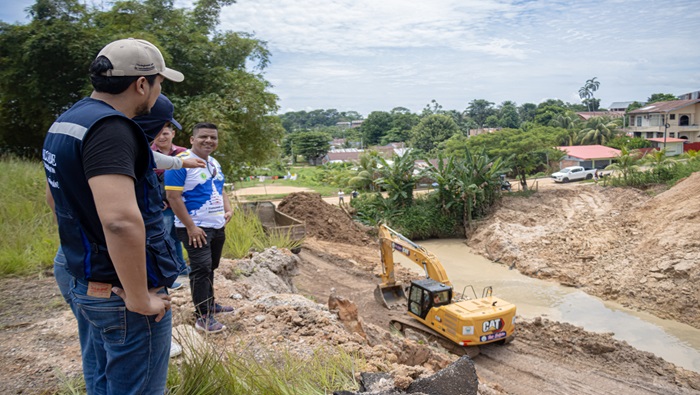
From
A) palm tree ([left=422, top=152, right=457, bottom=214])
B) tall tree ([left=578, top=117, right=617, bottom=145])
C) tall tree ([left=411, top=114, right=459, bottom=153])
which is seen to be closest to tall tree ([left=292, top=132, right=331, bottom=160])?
tall tree ([left=411, top=114, right=459, bottom=153])

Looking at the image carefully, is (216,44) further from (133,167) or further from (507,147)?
(507,147)

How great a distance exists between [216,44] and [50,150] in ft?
38.1

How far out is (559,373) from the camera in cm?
679

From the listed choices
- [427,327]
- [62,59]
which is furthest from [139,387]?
[62,59]

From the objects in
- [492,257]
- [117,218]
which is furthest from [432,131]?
[117,218]

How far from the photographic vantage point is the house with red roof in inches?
1206

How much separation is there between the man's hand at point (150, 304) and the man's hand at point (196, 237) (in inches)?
72.1

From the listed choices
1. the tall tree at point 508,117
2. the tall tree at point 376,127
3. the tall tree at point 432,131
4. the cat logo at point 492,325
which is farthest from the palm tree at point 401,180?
the tall tree at point 508,117

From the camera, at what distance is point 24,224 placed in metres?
5.86

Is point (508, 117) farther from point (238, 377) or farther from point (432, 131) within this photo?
point (238, 377)

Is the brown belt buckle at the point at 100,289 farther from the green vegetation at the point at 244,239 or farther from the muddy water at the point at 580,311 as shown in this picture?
the muddy water at the point at 580,311

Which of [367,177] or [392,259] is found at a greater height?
[367,177]

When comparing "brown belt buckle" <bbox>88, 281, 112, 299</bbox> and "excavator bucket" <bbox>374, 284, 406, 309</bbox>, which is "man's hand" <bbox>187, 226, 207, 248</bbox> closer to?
"brown belt buckle" <bbox>88, 281, 112, 299</bbox>

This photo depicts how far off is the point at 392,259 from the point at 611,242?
7496 millimetres
